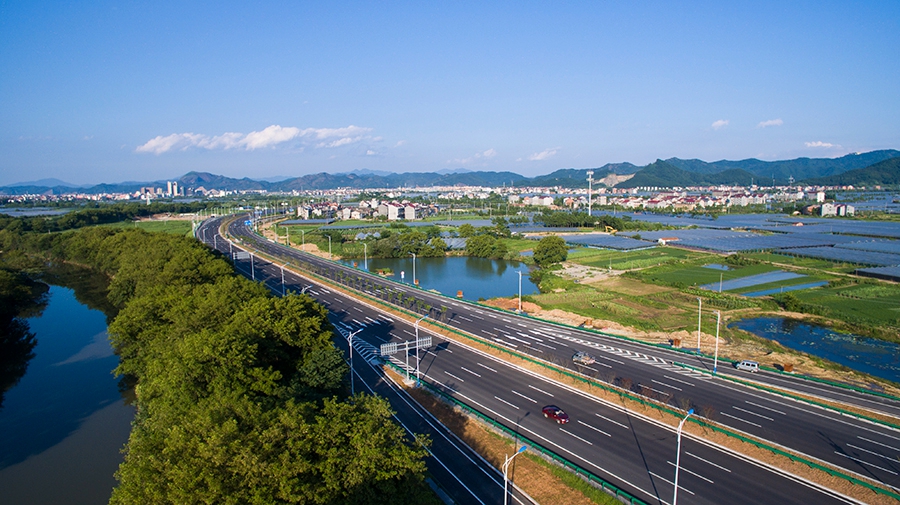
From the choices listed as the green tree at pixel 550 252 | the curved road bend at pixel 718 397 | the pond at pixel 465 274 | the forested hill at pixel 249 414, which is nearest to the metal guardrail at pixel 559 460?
the forested hill at pixel 249 414

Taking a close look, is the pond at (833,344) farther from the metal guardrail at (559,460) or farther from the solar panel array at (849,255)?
the solar panel array at (849,255)

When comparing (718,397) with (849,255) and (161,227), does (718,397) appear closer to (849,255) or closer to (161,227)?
(849,255)

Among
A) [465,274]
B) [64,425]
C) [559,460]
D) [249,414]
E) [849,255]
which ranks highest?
[249,414]

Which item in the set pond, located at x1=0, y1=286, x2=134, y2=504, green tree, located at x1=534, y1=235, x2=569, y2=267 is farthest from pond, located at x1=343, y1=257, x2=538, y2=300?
pond, located at x1=0, y1=286, x2=134, y2=504

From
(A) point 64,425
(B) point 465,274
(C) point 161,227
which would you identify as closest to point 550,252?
Result: (B) point 465,274

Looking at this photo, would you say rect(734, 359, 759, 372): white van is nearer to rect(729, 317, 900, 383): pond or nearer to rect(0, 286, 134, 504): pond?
rect(729, 317, 900, 383): pond

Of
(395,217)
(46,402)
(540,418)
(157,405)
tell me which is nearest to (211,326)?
(157,405)
